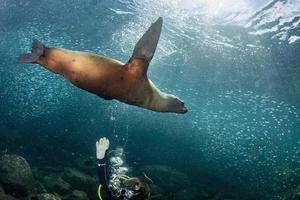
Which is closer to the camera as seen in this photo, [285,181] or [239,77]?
[239,77]

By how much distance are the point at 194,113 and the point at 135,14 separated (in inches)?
928

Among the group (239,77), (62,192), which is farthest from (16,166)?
(239,77)

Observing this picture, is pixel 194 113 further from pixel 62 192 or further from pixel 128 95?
pixel 128 95

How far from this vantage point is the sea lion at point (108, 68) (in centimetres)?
280

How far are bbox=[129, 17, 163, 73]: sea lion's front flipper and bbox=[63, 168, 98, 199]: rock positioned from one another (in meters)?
12.7

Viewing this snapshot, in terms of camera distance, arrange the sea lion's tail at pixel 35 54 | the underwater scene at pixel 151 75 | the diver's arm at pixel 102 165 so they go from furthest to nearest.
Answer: the diver's arm at pixel 102 165 → the underwater scene at pixel 151 75 → the sea lion's tail at pixel 35 54

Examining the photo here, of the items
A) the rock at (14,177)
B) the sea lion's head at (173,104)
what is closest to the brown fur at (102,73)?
the sea lion's head at (173,104)

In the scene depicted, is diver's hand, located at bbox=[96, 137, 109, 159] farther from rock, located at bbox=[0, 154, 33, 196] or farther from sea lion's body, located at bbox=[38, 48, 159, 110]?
rock, located at bbox=[0, 154, 33, 196]

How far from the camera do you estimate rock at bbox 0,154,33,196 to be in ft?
36.9

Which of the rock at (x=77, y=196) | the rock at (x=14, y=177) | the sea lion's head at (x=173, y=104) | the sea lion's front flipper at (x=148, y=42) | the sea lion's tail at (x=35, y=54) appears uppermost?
the sea lion's front flipper at (x=148, y=42)

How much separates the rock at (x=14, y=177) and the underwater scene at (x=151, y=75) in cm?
3

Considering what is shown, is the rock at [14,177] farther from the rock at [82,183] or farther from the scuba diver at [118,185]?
the scuba diver at [118,185]

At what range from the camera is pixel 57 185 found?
14070 mm

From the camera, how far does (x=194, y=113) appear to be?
4066 centimetres
